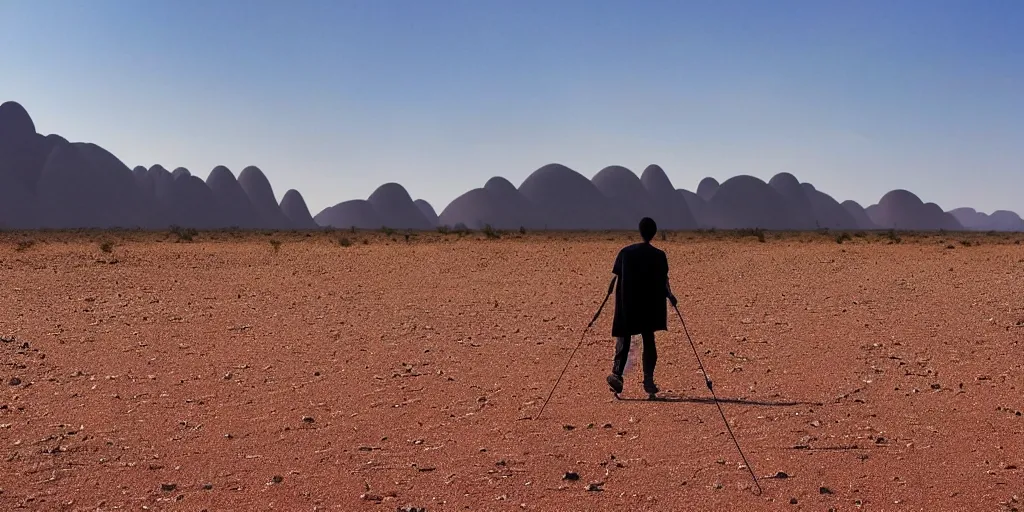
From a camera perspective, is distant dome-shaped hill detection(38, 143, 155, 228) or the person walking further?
distant dome-shaped hill detection(38, 143, 155, 228)

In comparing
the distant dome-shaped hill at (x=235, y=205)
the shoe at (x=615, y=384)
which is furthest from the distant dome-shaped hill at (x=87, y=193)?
the shoe at (x=615, y=384)

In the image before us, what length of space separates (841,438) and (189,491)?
477 cm

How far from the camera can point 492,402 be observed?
857cm

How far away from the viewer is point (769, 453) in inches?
266

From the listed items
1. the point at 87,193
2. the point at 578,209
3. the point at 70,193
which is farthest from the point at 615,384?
the point at 578,209

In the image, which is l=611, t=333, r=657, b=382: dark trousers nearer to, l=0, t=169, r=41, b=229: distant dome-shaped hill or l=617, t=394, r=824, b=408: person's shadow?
l=617, t=394, r=824, b=408: person's shadow

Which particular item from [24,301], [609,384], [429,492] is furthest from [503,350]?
[24,301]

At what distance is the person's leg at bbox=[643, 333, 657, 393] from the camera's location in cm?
881

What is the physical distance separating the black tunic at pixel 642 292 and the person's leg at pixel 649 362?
0.15 meters

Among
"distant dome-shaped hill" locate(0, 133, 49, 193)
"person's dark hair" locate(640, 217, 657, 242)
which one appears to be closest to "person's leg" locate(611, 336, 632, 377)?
"person's dark hair" locate(640, 217, 657, 242)

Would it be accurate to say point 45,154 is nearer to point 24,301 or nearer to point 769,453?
point 24,301

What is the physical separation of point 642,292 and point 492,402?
1769 mm

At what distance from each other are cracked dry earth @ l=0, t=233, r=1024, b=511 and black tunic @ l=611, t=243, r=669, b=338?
0.70m

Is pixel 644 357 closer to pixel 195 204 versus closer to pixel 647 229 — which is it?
pixel 647 229
